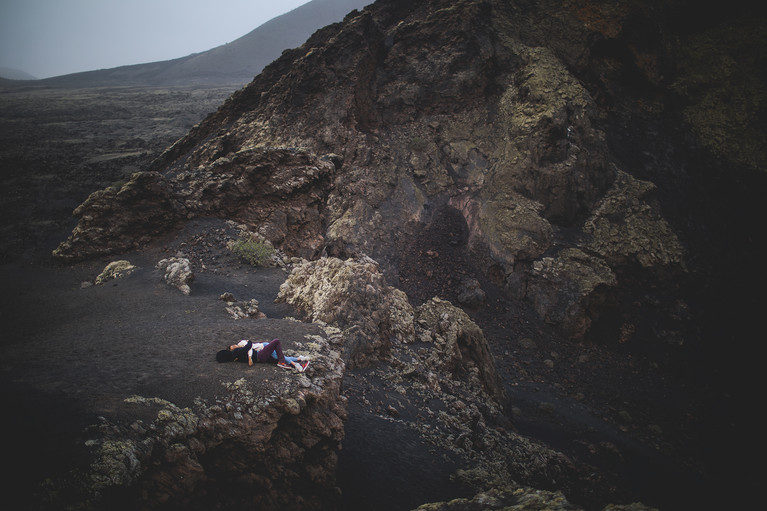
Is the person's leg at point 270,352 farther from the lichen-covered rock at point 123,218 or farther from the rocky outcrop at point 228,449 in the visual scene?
the lichen-covered rock at point 123,218

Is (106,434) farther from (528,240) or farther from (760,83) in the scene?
(760,83)

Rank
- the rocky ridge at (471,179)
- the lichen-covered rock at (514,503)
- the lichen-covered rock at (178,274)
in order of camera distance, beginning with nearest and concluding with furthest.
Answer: the lichen-covered rock at (514,503) → the lichen-covered rock at (178,274) → the rocky ridge at (471,179)

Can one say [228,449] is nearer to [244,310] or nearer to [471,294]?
[244,310]

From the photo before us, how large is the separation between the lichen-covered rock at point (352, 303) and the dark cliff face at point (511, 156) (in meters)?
5.07

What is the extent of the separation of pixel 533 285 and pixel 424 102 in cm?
1136

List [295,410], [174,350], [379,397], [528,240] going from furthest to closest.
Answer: [528,240], [379,397], [174,350], [295,410]

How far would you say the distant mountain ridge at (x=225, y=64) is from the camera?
64.2 metres

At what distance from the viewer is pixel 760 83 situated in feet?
48.8

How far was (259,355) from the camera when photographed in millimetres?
4969

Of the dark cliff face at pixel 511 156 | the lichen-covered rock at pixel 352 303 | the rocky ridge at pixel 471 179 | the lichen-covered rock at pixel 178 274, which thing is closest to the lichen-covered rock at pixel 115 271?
the lichen-covered rock at pixel 178 274

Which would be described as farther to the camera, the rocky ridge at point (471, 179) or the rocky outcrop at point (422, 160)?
the rocky outcrop at point (422, 160)

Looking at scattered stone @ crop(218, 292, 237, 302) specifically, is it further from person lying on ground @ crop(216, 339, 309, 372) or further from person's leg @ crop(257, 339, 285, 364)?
person's leg @ crop(257, 339, 285, 364)

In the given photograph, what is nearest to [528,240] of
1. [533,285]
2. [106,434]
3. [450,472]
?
[533,285]

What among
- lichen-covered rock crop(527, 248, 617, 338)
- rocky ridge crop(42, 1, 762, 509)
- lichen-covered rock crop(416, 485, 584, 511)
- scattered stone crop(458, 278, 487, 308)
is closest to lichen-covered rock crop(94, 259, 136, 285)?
rocky ridge crop(42, 1, 762, 509)
